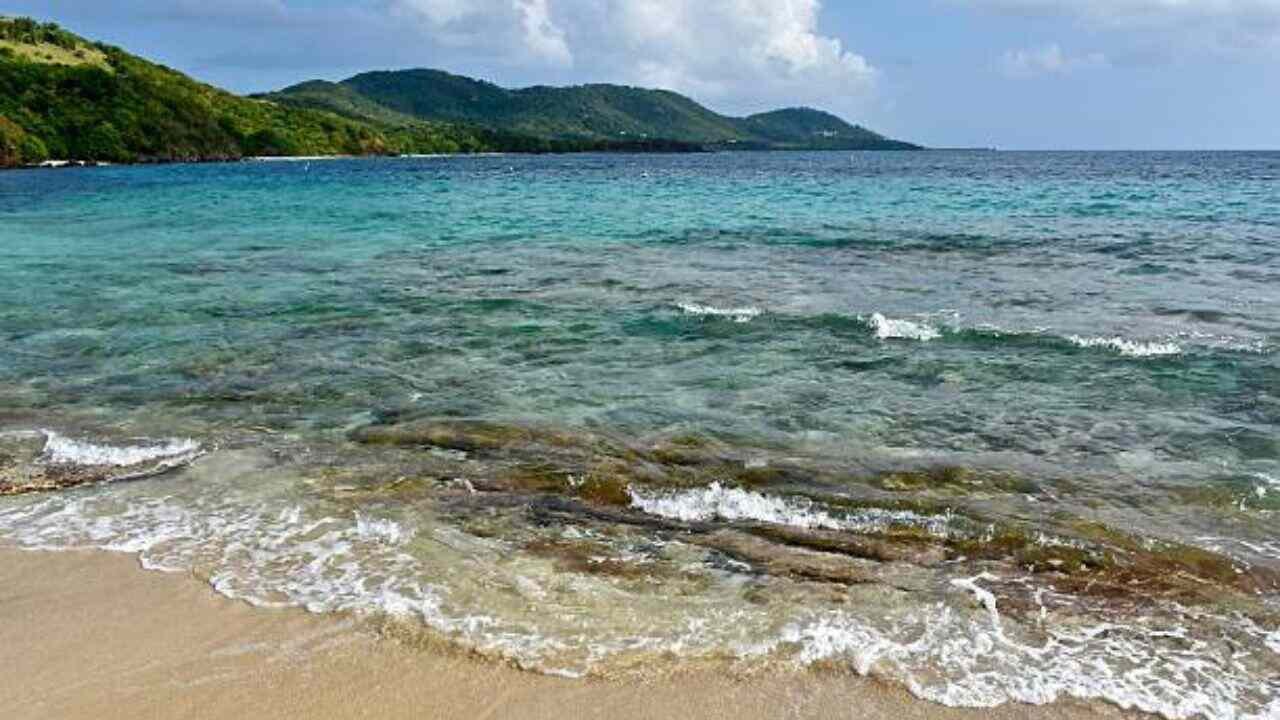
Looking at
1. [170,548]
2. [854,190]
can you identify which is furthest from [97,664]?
[854,190]

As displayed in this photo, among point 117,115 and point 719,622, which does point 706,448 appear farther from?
point 117,115

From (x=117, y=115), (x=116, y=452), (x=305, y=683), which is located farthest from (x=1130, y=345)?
(x=117, y=115)

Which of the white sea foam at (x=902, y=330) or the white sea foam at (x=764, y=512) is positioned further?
the white sea foam at (x=902, y=330)

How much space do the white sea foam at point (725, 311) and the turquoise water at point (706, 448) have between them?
5.2 inches

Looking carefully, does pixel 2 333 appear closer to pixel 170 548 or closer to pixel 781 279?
pixel 170 548

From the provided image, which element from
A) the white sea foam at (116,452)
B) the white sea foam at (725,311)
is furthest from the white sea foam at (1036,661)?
the white sea foam at (725,311)

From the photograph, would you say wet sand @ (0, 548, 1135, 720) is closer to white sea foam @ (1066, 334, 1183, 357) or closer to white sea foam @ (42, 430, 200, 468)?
white sea foam @ (42, 430, 200, 468)

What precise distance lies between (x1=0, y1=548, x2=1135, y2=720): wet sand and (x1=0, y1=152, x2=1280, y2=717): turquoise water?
0.29 metres

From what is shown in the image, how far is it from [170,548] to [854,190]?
209 feet

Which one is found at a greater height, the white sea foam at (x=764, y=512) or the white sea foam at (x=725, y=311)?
the white sea foam at (x=764, y=512)

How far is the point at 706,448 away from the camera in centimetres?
1088

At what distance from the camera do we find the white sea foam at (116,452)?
34.5 ft

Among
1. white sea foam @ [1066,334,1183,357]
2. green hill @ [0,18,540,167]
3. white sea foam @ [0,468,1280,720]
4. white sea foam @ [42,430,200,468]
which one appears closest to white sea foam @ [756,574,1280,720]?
white sea foam @ [0,468,1280,720]

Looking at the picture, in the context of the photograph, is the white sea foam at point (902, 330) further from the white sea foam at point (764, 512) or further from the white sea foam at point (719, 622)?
the white sea foam at point (719, 622)
